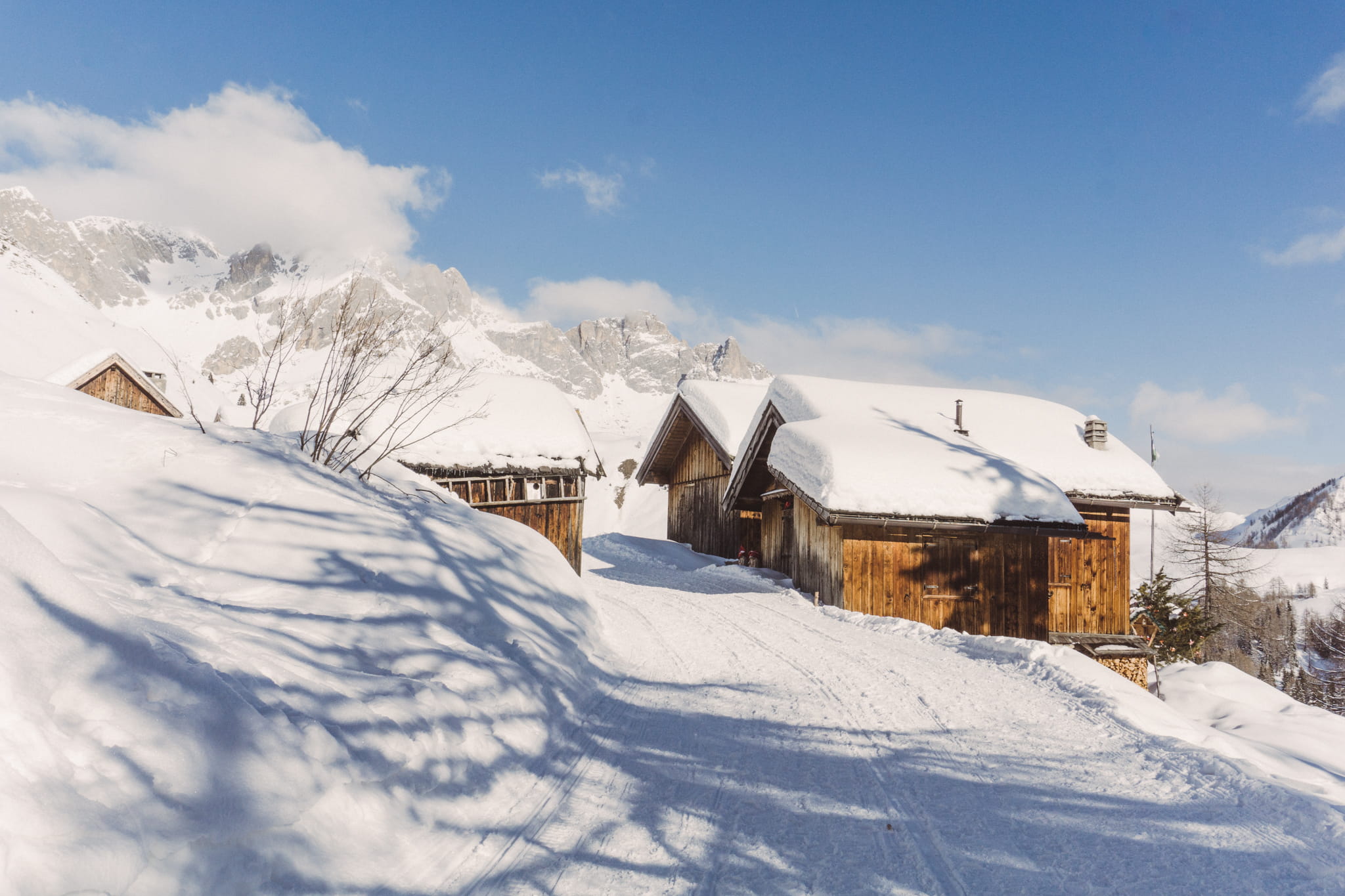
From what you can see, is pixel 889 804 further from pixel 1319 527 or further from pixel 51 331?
pixel 1319 527

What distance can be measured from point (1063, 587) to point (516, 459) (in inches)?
532

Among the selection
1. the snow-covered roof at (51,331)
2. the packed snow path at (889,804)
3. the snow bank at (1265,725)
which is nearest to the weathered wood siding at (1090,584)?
the snow bank at (1265,725)

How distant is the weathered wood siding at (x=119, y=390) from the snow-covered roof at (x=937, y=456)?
19.0 meters

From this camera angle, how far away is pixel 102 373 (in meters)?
20.2

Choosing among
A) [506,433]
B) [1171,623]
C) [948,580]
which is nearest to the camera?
[948,580]

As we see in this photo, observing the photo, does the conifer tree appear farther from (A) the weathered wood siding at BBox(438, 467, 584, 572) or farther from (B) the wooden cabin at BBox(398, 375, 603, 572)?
(B) the wooden cabin at BBox(398, 375, 603, 572)

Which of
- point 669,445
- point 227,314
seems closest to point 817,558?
point 669,445

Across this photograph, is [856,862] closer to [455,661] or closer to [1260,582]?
[455,661]

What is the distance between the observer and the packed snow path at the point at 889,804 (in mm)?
2941

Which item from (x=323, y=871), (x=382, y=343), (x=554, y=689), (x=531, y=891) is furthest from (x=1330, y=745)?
(x=382, y=343)

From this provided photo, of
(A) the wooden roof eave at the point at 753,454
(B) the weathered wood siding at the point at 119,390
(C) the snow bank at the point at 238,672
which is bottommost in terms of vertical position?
(C) the snow bank at the point at 238,672

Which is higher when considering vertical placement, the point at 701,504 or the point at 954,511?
the point at 954,511

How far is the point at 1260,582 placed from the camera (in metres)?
120

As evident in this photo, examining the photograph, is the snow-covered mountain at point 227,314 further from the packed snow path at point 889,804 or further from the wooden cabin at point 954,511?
the packed snow path at point 889,804
